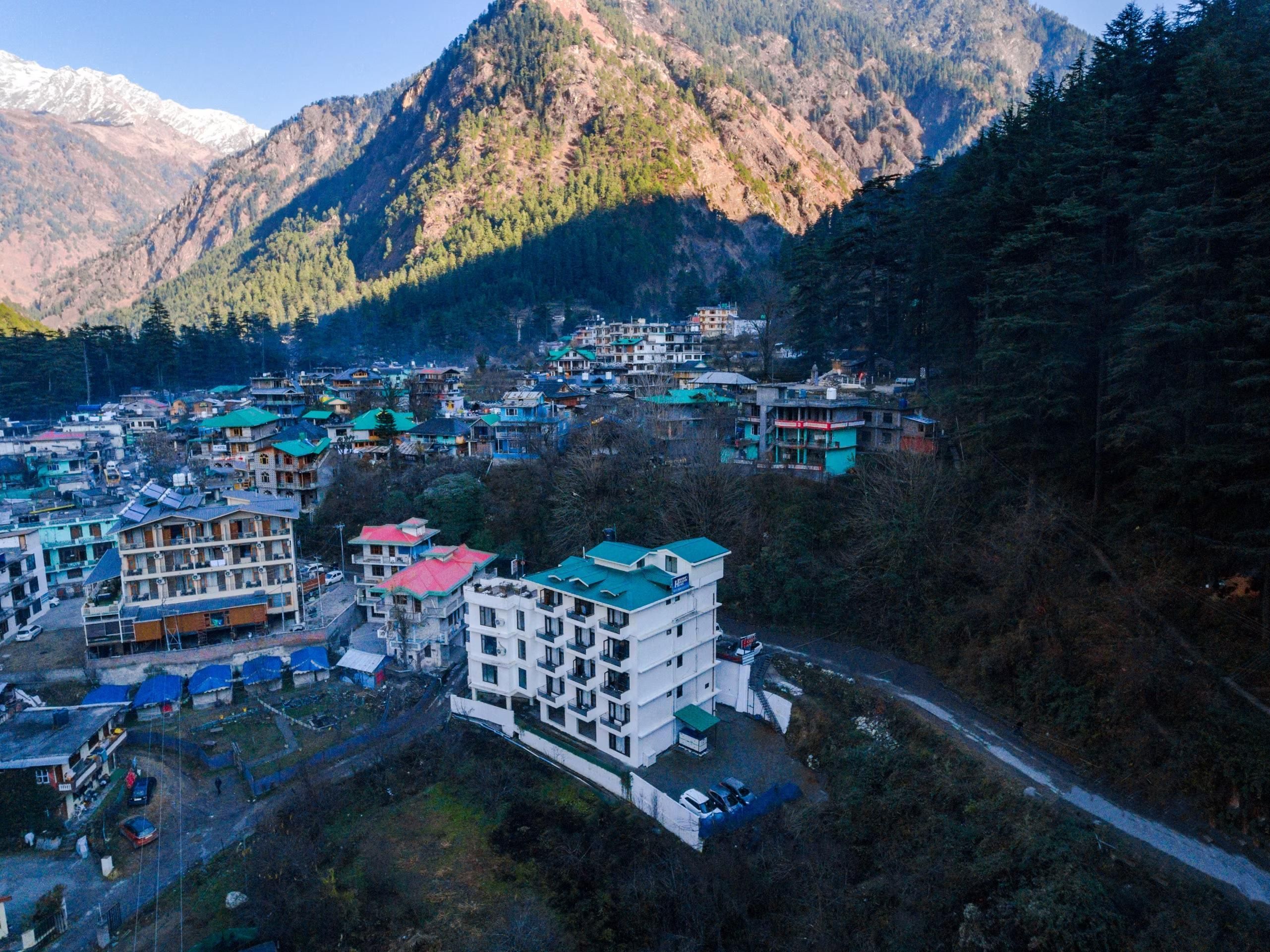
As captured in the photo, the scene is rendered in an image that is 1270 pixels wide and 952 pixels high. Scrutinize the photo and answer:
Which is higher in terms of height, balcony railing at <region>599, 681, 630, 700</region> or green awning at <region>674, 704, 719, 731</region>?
balcony railing at <region>599, 681, 630, 700</region>

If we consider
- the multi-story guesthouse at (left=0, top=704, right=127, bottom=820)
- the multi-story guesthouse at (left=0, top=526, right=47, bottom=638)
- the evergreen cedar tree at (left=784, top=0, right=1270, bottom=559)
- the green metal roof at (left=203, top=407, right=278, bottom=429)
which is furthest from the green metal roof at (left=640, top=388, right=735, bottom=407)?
the multi-story guesthouse at (left=0, top=526, right=47, bottom=638)

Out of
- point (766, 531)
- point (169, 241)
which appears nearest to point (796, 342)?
point (766, 531)

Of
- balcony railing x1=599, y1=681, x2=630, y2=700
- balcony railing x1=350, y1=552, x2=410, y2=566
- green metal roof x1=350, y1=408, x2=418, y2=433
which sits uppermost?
green metal roof x1=350, y1=408, x2=418, y2=433

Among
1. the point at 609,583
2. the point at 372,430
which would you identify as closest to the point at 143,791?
the point at 609,583

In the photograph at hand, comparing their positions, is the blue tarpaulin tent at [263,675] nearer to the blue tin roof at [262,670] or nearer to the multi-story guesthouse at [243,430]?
the blue tin roof at [262,670]

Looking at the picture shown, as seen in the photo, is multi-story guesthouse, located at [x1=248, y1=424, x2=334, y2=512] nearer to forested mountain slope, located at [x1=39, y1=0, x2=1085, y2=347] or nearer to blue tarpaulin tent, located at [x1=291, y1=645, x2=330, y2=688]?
blue tarpaulin tent, located at [x1=291, y1=645, x2=330, y2=688]

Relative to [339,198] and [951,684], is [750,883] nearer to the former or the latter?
[951,684]
